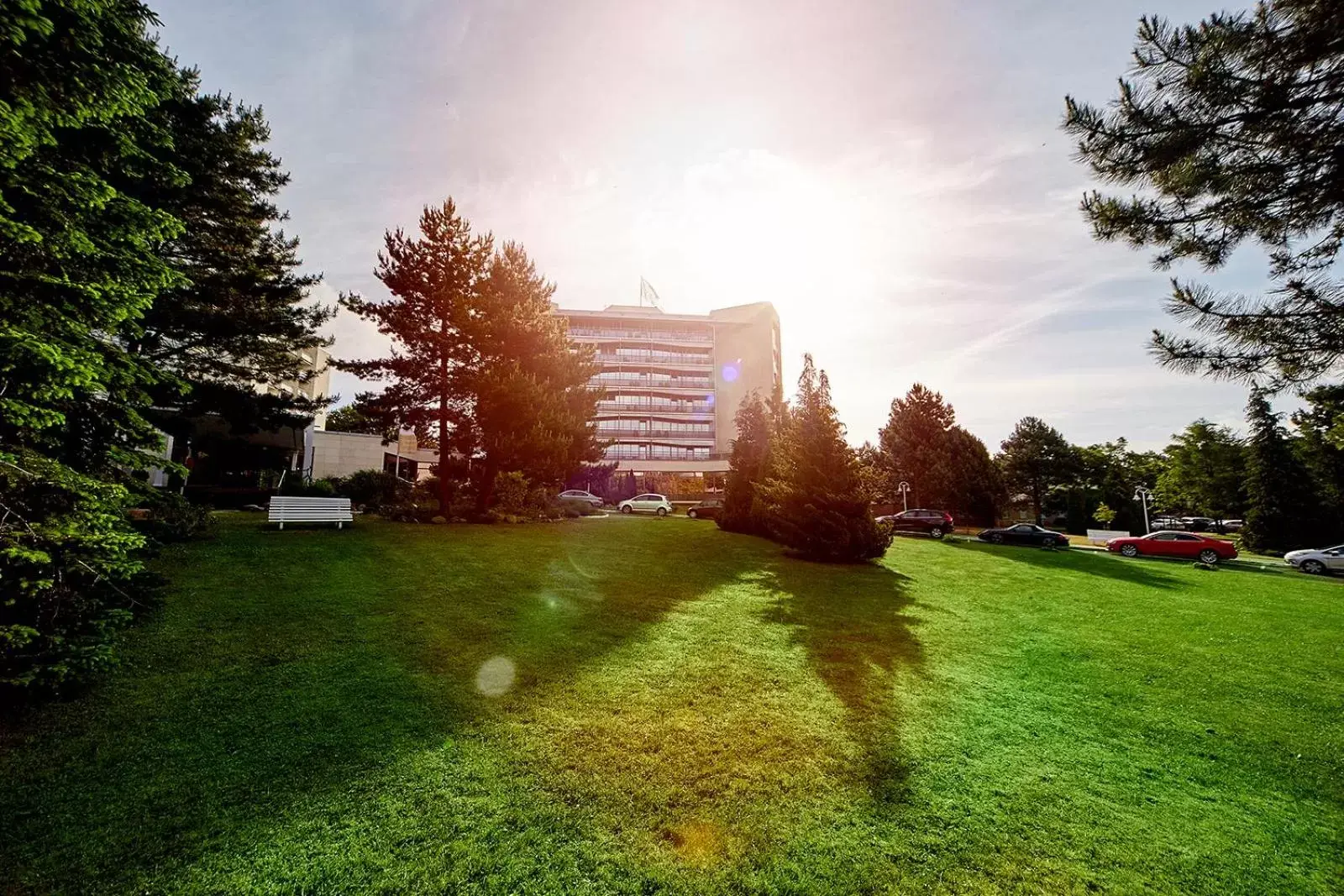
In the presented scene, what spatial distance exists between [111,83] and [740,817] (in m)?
9.05

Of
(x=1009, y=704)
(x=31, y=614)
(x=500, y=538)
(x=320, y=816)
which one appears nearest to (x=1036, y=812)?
(x=1009, y=704)

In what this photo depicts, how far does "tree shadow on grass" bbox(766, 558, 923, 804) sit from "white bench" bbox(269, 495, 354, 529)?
13633 millimetres

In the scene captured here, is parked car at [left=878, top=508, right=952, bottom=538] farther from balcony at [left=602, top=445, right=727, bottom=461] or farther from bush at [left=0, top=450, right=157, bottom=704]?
balcony at [left=602, top=445, right=727, bottom=461]

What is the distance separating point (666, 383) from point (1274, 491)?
5637cm

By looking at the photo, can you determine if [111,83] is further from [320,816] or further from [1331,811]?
[1331,811]

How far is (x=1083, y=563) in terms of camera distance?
2072cm

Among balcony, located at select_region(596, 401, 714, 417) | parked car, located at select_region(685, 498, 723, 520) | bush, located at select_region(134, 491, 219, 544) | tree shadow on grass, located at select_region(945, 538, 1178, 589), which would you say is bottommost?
tree shadow on grass, located at select_region(945, 538, 1178, 589)

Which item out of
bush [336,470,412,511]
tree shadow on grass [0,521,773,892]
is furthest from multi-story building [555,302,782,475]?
tree shadow on grass [0,521,773,892]

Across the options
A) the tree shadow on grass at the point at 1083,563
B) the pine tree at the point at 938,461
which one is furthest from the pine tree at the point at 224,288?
the pine tree at the point at 938,461

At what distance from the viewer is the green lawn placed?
138 inches

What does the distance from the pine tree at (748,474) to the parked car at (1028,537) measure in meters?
15.8

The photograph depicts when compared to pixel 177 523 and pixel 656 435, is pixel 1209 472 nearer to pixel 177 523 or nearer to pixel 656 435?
pixel 656 435

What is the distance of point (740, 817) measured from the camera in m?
4.06

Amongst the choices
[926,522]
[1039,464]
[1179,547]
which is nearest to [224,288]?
[926,522]
